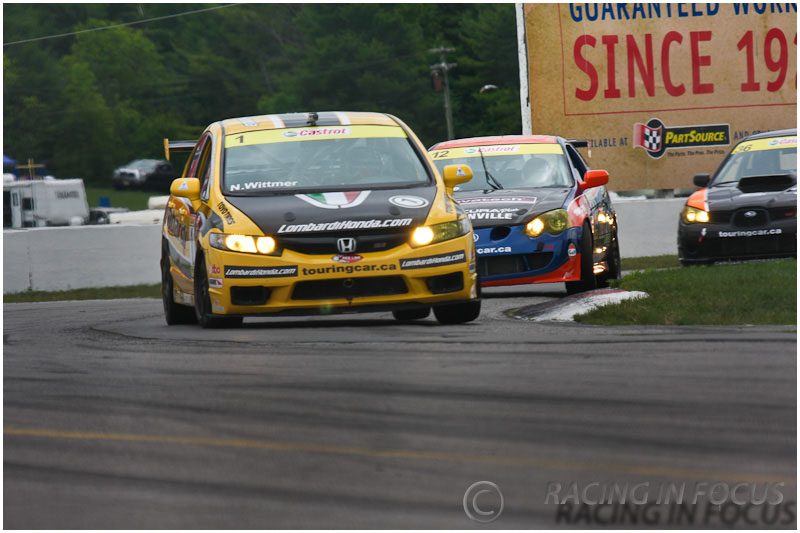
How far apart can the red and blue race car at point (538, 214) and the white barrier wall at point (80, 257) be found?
856 cm

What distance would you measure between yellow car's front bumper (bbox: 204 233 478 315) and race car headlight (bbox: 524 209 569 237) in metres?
3.40

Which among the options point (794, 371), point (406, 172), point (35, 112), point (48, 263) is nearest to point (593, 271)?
point (406, 172)

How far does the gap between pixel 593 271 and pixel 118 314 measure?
421 centimetres

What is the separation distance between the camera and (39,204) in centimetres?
4288

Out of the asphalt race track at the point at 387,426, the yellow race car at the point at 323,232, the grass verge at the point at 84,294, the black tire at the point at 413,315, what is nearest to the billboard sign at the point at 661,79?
the grass verge at the point at 84,294

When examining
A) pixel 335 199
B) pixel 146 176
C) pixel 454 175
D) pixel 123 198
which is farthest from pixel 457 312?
pixel 146 176

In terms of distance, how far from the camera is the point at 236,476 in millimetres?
4402

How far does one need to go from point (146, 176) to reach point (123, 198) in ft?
7.11

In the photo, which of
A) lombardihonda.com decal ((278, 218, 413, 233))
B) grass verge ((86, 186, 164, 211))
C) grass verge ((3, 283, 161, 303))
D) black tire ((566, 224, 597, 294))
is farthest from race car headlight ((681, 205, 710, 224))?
grass verge ((86, 186, 164, 211))

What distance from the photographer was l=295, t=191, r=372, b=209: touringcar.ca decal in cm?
916

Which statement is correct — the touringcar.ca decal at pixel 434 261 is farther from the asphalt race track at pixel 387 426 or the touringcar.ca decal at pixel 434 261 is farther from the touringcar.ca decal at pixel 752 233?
the touringcar.ca decal at pixel 752 233

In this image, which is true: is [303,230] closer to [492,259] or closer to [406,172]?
[406,172]

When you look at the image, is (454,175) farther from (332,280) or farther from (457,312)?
(332,280)
